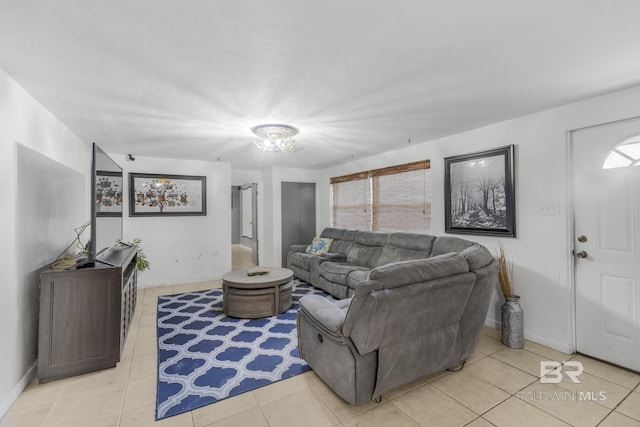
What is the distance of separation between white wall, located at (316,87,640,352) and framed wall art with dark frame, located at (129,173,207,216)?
15.2 ft

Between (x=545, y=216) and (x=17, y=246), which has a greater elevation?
(x=545, y=216)

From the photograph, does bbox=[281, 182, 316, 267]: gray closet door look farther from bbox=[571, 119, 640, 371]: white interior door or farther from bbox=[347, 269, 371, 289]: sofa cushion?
bbox=[571, 119, 640, 371]: white interior door

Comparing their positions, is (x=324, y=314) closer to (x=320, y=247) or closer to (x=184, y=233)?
(x=320, y=247)

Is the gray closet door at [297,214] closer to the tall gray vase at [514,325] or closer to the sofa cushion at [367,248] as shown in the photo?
the sofa cushion at [367,248]

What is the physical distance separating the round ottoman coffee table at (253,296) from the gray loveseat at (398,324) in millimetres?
1229

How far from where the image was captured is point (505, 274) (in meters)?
3.01

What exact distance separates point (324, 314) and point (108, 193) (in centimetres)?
270

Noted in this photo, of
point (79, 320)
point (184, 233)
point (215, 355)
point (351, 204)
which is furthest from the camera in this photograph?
point (351, 204)

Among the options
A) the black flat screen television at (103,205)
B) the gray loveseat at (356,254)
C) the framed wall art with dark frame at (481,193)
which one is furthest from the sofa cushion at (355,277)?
the black flat screen television at (103,205)

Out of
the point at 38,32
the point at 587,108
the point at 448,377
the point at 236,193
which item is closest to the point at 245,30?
the point at 38,32

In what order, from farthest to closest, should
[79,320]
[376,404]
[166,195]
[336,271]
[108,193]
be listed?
[166,195]
[336,271]
[108,193]
[79,320]
[376,404]

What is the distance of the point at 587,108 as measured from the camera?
8.47ft

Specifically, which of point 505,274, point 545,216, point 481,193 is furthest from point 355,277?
point 545,216

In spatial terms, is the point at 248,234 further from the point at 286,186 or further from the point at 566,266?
the point at 566,266
